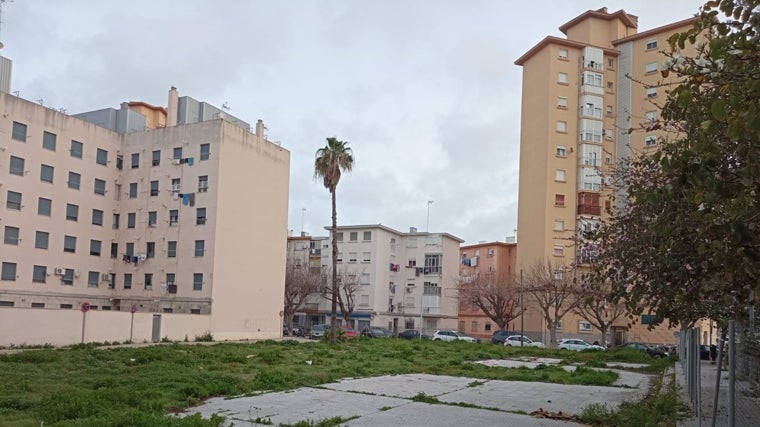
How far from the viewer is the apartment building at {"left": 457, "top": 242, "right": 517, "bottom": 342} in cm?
8525

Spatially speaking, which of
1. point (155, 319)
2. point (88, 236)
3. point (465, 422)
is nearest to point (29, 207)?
point (88, 236)

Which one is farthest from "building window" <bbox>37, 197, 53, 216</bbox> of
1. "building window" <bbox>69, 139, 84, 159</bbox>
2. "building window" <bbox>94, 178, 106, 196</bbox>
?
"building window" <bbox>94, 178, 106, 196</bbox>

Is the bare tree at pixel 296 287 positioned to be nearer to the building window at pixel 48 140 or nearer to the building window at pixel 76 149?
the building window at pixel 76 149

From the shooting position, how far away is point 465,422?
12672 mm

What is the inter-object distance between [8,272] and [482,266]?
197 ft

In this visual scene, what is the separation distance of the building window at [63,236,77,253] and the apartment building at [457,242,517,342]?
4219 centimetres

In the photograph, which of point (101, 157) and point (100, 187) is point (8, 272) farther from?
point (101, 157)

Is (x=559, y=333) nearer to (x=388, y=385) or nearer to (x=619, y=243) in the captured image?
(x=388, y=385)

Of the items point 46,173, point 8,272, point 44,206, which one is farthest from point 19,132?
point 8,272

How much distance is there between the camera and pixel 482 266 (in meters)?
93.8

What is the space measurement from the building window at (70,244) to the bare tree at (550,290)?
37128 mm

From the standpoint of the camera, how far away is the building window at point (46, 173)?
2051 inches

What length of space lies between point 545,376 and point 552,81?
53.1 m

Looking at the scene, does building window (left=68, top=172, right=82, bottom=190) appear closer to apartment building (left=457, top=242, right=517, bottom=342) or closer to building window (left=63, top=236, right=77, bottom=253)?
building window (left=63, top=236, right=77, bottom=253)
